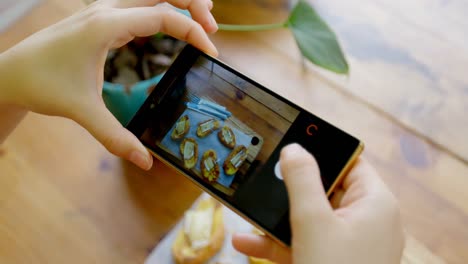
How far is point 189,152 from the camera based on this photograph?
0.42 metres

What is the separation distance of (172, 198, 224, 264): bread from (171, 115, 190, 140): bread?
0.12 metres

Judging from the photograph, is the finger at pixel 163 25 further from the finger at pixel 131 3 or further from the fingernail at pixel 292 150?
the fingernail at pixel 292 150

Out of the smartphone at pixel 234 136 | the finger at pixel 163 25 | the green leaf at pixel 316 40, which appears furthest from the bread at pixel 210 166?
the green leaf at pixel 316 40

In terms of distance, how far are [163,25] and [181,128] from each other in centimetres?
11

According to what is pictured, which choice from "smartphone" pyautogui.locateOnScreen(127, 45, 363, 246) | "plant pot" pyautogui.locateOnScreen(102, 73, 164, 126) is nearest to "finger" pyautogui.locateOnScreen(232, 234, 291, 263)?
"smartphone" pyautogui.locateOnScreen(127, 45, 363, 246)

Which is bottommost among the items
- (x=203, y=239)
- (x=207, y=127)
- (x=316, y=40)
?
(x=203, y=239)

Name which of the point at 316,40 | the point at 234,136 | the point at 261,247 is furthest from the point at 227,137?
the point at 316,40

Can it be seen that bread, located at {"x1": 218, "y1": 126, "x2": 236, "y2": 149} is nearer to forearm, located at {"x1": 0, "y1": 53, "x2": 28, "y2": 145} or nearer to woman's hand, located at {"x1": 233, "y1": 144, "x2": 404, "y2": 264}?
woman's hand, located at {"x1": 233, "y1": 144, "x2": 404, "y2": 264}

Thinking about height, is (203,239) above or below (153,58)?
below

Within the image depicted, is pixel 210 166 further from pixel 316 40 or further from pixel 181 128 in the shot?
pixel 316 40

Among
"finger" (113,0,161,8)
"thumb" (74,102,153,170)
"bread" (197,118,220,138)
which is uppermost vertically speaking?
"finger" (113,0,161,8)

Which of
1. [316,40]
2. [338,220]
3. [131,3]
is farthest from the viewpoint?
[316,40]

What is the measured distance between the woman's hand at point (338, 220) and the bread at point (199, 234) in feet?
0.55

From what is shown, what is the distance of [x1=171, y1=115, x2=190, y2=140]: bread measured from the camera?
424mm
